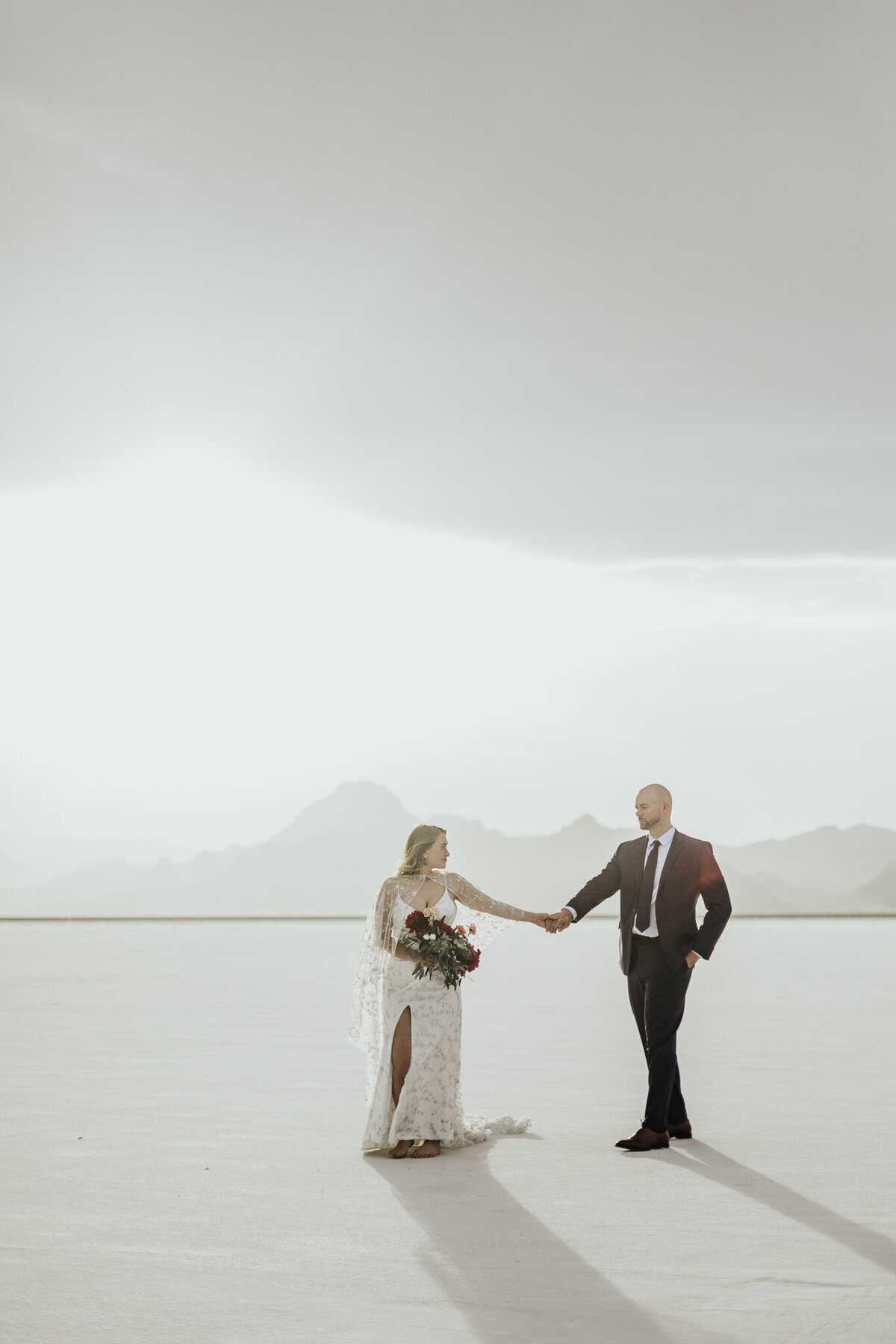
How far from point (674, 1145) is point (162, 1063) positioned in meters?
5.98

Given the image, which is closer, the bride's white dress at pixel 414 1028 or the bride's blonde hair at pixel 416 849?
the bride's white dress at pixel 414 1028

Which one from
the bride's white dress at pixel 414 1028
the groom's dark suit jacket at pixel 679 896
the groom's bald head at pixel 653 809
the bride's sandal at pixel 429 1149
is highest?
the groom's bald head at pixel 653 809

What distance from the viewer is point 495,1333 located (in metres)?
5.26

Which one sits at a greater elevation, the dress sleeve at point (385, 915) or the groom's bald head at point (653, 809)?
the groom's bald head at point (653, 809)

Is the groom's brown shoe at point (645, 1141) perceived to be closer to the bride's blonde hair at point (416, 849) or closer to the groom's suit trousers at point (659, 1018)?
the groom's suit trousers at point (659, 1018)

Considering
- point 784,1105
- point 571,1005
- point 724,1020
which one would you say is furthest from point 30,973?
point 784,1105

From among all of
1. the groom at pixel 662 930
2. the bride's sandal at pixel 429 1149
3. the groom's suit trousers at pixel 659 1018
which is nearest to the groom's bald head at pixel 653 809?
the groom at pixel 662 930

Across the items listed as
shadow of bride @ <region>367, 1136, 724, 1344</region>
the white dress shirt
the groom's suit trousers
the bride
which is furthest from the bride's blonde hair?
shadow of bride @ <region>367, 1136, 724, 1344</region>

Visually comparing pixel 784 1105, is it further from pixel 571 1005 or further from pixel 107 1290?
pixel 571 1005

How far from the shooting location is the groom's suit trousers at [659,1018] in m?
9.29

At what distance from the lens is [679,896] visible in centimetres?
959

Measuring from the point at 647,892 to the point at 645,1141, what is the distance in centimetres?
158

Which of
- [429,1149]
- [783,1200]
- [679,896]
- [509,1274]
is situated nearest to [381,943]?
[429,1149]

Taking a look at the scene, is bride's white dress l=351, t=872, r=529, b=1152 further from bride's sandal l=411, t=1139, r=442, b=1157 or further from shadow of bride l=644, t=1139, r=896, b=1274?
shadow of bride l=644, t=1139, r=896, b=1274
